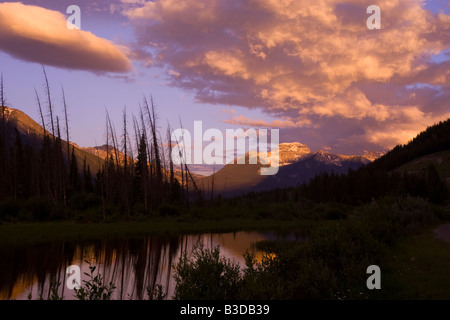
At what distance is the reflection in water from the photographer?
17.0 m

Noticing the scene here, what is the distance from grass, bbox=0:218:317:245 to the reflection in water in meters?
2.77

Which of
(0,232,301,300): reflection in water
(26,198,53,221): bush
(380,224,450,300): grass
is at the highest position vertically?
(26,198,53,221): bush

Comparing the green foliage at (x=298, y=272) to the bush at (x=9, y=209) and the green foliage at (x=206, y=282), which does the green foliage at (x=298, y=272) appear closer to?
the green foliage at (x=206, y=282)

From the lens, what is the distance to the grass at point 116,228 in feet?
104

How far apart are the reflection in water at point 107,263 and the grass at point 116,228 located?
2773mm

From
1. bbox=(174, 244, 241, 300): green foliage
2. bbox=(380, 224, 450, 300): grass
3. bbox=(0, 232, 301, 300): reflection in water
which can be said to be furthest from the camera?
bbox=(0, 232, 301, 300): reflection in water

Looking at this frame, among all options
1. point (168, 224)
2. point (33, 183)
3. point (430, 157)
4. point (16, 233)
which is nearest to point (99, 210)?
point (168, 224)

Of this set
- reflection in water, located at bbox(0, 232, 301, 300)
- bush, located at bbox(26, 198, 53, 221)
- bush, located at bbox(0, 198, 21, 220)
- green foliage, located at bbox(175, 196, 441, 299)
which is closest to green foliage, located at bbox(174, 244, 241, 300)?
green foliage, located at bbox(175, 196, 441, 299)

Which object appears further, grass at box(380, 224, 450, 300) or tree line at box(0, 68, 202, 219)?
tree line at box(0, 68, 202, 219)

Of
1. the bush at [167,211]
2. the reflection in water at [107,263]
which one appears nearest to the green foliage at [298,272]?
the reflection in water at [107,263]

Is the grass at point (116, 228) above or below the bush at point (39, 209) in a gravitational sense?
below

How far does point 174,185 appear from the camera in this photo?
71.6 meters

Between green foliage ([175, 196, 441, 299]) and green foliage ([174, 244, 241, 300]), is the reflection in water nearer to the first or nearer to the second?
green foliage ([174, 244, 241, 300])
